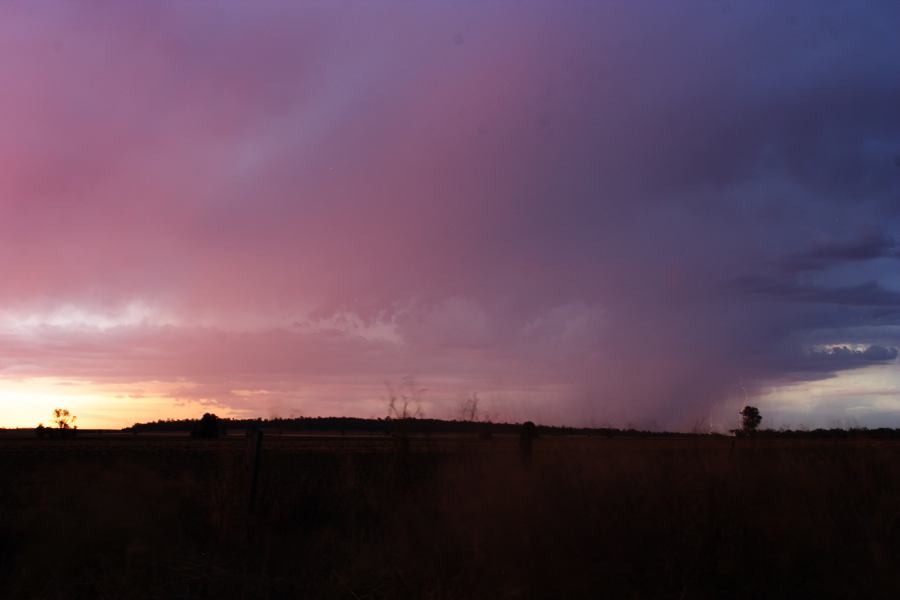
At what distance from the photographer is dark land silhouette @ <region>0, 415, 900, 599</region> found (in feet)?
28.7

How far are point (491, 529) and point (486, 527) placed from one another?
0.12m

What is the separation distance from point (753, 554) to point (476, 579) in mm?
3329

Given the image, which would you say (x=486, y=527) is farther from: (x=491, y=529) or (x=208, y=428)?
(x=208, y=428)

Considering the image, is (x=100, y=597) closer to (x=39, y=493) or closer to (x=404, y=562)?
(x=404, y=562)

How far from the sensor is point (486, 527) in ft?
33.2

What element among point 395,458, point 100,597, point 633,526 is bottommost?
point 100,597

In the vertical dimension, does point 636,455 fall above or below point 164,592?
above

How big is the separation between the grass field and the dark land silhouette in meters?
0.03

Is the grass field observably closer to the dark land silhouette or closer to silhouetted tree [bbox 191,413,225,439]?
the dark land silhouette

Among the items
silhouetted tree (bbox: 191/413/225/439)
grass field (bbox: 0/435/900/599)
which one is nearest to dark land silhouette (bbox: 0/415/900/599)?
grass field (bbox: 0/435/900/599)

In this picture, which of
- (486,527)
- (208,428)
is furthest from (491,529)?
(208,428)

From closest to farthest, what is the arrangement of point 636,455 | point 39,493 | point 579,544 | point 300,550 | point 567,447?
point 579,544, point 300,550, point 636,455, point 567,447, point 39,493

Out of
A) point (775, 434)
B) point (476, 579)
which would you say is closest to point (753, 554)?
point (476, 579)

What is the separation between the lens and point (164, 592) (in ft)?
28.6
